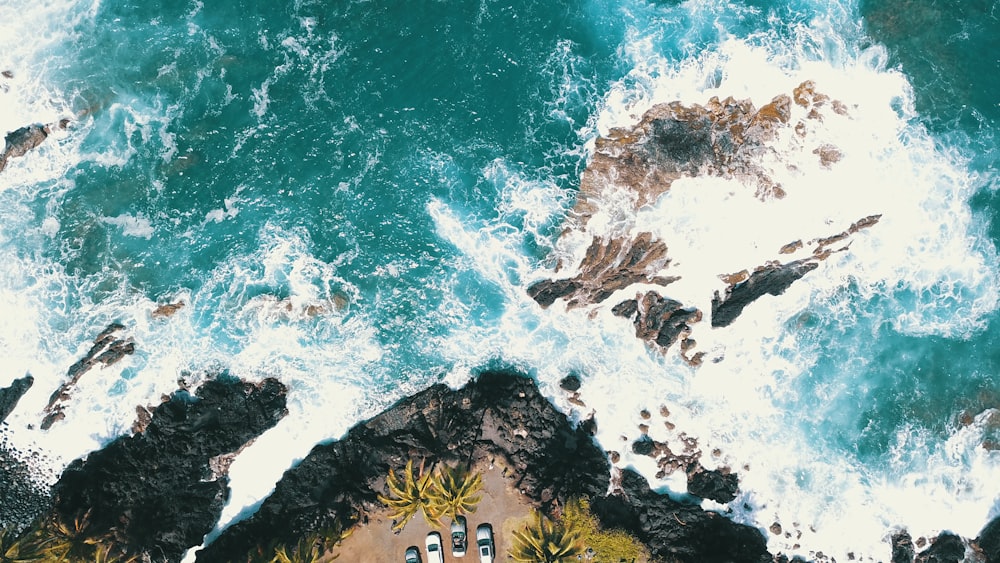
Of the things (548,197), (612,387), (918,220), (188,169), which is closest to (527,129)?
(548,197)

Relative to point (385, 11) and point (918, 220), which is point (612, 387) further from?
point (385, 11)

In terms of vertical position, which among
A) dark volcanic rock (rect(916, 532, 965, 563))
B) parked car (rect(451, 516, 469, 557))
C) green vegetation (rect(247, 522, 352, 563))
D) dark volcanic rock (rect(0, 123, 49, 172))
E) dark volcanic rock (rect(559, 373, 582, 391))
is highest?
dark volcanic rock (rect(0, 123, 49, 172))

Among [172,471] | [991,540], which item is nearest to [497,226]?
[172,471]

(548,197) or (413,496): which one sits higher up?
(548,197)

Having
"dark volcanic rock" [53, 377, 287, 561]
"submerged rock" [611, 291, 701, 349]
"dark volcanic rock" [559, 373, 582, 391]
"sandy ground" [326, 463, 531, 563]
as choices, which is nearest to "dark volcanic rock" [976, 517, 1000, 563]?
"submerged rock" [611, 291, 701, 349]

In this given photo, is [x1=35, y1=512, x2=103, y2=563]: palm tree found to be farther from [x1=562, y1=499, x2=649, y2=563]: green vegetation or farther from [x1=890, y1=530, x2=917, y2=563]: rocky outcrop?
[x1=890, y1=530, x2=917, y2=563]: rocky outcrop

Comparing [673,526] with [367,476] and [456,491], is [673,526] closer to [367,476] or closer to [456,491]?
[456,491]

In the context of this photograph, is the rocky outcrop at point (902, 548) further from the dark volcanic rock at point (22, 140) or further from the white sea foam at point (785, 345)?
the dark volcanic rock at point (22, 140)

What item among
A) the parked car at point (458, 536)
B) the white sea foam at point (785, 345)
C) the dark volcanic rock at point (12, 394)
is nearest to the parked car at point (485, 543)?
the parked car at point (458, 536)
